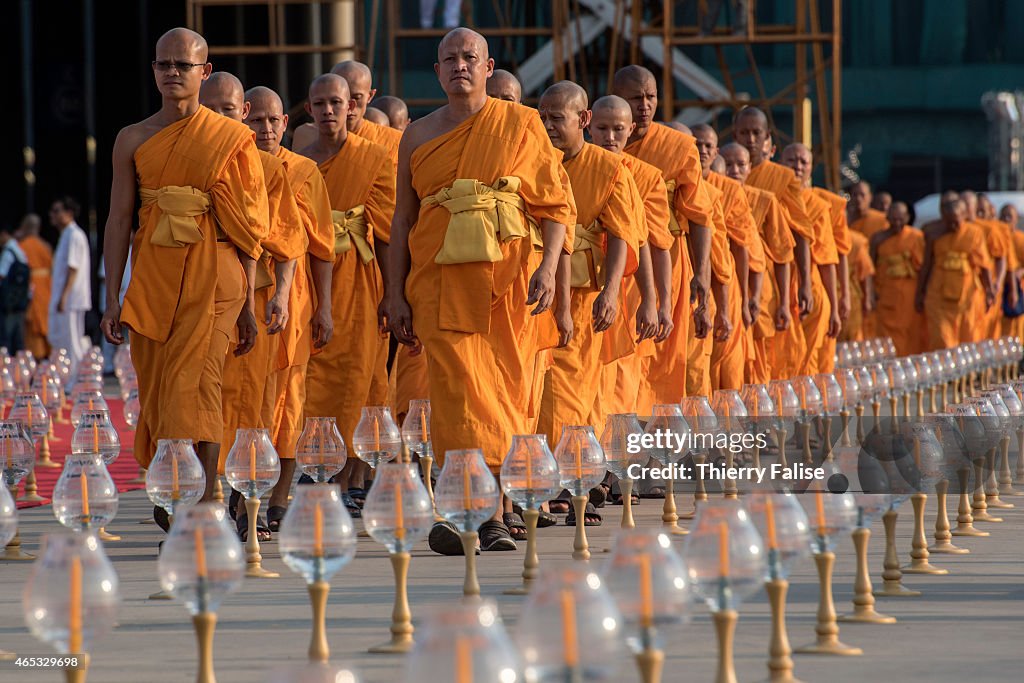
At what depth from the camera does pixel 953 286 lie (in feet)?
52.8

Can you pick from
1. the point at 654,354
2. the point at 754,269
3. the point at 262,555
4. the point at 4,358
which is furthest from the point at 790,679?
the point at 4,358

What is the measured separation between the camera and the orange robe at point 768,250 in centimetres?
1058

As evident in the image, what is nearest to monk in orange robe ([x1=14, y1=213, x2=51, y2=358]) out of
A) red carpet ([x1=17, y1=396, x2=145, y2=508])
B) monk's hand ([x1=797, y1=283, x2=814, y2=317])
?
red carpet ([x1=17, y1=396, x2=145, y2=508])

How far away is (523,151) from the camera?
6.02 meters

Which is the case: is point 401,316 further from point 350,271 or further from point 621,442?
point 350,271

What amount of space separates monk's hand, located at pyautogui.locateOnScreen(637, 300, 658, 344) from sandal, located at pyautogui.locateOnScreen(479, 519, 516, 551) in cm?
160

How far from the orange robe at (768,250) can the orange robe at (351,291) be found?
3.58 meters

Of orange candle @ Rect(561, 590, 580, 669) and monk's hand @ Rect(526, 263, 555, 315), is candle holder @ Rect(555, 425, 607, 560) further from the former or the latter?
orange candle @ Rect(561, 590, 580, 669)

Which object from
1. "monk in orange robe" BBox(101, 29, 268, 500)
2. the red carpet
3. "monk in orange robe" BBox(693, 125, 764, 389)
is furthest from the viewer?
"monk in orange robe" BBox(693, 125, 764, 389)

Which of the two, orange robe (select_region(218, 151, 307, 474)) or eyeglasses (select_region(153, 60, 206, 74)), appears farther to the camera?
orange robe (select_region(218, 151, 307, 474))

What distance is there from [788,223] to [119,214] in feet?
18.7

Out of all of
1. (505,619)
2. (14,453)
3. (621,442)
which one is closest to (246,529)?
(14,453)

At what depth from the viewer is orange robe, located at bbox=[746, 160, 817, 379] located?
1101cm

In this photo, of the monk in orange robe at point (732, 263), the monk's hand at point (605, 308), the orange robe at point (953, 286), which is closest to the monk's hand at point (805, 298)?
the monk in orange robe at point (732, 263)
